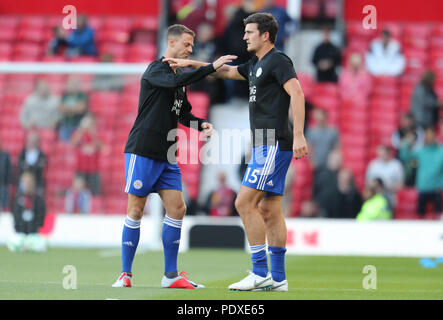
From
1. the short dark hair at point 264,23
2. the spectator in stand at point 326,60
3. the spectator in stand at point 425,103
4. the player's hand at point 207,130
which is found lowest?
the player's hand at point 207,130

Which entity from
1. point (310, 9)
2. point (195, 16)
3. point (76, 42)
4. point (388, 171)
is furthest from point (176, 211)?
point (310, 9)

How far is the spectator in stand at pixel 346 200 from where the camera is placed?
48.8 ft

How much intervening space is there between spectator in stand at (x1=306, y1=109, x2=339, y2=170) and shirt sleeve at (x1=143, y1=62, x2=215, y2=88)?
8.42 m

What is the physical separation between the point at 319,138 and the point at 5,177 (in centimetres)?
541

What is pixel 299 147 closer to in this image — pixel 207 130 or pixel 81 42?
pixel 207 130

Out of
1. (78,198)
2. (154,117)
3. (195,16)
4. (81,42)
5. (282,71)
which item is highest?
(195,16)

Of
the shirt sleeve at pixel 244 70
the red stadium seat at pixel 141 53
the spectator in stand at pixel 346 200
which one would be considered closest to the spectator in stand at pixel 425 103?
the spectator in stand at pixel 346 200

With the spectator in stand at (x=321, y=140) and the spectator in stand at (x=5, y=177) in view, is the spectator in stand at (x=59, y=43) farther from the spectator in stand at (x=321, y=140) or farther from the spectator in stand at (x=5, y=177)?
the spectator in stand at (x=321, y=140)

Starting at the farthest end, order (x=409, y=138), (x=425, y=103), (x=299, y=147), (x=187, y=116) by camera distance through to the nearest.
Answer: (x=425, y=103) < (x=409, y=138) < (x=187, y=116) < (x=299, y=147)

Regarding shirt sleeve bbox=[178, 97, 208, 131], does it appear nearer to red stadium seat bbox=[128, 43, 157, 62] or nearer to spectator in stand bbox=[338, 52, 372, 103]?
spectator in stand bbox=[338, 52, 372, 103]

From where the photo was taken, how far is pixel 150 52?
63.4 feet

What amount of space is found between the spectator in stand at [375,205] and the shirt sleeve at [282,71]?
780cm

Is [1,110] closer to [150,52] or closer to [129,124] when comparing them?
[129,124]

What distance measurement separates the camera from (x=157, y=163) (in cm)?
766
